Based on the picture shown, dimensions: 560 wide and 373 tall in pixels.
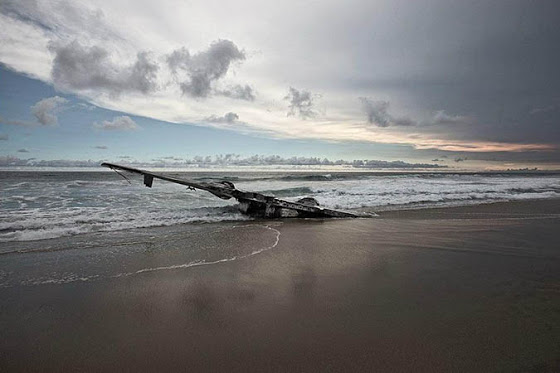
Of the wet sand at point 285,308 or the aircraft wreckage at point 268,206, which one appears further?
the aircraft wreckage at point 268,206

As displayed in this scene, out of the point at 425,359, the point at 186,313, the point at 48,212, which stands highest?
the point at 425,359

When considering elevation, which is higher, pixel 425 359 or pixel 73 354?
pixel 425 359

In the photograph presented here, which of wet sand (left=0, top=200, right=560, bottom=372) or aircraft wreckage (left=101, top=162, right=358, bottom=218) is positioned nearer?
wet sand (left=0, top=200, right=560, bottom=372)

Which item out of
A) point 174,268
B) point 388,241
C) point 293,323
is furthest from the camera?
point 388,241

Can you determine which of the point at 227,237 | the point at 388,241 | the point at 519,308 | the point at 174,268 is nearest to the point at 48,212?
the point at 227,237

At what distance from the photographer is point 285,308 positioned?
343 centimetres

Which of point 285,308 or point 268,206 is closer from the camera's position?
point 285,308

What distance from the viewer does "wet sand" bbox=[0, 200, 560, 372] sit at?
2516 mm

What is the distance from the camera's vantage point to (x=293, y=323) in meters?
3.07

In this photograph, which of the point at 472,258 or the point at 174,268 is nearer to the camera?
the point at 174,268

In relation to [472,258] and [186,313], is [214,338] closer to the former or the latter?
[186,313]

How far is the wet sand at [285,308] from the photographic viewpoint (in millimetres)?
2516

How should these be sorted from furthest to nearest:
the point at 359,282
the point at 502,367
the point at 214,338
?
1. the point at 359,282
2. the point at 214,338
3. the point at 502,367

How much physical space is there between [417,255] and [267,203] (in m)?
5.97
